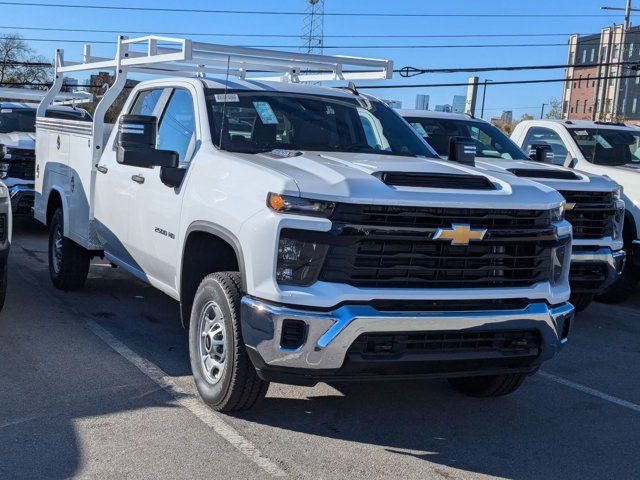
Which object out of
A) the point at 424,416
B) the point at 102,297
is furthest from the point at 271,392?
the point at 102,297

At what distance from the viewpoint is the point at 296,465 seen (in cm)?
429

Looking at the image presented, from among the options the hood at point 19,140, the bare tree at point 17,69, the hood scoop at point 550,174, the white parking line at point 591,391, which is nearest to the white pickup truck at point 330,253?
the white parking line at point 591,391

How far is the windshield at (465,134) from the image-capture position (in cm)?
971

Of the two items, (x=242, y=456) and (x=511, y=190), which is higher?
(x=511, y=190)

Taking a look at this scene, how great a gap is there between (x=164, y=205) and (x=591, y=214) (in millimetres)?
4244

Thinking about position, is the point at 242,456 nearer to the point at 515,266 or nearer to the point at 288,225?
the point at 288,225

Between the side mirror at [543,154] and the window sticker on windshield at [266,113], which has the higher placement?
the window sticker on windshield at [266,113]

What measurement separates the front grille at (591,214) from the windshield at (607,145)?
2118mm

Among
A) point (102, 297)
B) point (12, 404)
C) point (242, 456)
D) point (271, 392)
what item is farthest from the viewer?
point (102, 297)

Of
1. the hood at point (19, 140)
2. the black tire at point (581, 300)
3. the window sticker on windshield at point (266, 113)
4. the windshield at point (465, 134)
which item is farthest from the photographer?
the hood at point (19, 140)

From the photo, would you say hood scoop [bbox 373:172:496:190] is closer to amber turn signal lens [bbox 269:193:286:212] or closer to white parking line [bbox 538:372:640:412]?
amber turn signal lens [bbox 269:193:286:212]

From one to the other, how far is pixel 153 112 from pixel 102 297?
8.20ft

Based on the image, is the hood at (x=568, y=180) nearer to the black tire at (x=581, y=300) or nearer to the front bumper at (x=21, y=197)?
the black tire at (x=581, y=300)

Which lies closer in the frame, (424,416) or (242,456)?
(242,456)
